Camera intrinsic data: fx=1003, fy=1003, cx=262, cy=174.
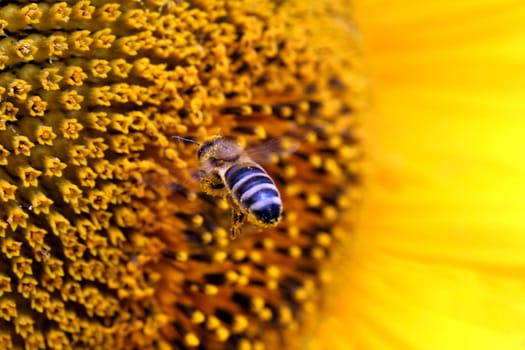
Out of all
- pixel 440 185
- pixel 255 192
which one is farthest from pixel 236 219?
pixel 440 185

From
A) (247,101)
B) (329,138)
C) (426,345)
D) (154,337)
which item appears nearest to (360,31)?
(329,138)

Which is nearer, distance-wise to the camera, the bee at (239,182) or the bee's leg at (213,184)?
the bee at (239,182)

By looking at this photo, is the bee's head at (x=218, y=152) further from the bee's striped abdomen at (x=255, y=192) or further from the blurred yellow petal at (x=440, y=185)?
the blurred yellow petal at (x=440, y=185)

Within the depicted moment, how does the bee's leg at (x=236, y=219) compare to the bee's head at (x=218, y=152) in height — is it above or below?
below

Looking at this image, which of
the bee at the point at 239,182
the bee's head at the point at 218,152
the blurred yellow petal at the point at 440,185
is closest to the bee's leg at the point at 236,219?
the bee at the point at 239,182

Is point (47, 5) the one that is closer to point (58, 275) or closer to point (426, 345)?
point (58, 275)
